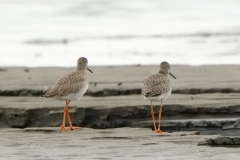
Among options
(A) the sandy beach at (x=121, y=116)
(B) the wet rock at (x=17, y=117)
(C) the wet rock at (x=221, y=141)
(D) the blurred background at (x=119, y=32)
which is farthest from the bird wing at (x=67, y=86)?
(D) the blurred background at (x=119, y=32)

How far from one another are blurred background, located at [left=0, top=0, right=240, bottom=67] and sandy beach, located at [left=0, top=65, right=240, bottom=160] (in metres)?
2.31

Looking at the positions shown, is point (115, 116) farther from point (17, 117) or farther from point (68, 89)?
point (17, 117)

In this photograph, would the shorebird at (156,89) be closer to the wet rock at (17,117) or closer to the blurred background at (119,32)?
the wet rock at (17,117)

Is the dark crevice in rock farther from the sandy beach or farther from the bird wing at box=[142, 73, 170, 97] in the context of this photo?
the bird wing at box=[142, 73, 170, 97]

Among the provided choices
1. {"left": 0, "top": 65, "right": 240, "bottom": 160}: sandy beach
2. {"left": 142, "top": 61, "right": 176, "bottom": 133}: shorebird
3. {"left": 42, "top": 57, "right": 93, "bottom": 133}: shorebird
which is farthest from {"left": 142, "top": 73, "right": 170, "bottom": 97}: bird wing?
{"left": 42, "top": 57, "right": 93, "bottom": 133}: shorebird

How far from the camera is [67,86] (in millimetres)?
8570

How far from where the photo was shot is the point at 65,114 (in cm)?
868

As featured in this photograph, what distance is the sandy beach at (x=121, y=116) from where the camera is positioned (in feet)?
21.7

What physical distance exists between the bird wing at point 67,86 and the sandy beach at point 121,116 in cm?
41

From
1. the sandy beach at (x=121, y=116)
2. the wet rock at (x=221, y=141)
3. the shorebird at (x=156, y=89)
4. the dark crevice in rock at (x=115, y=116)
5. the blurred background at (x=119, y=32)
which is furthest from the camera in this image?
the blurred background at (x=119, y=32)

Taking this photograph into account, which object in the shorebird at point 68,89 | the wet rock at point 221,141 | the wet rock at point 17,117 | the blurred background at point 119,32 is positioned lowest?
the wet rock at point 221,141

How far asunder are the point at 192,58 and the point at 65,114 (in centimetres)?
610

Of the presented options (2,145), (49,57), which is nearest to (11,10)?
(49,57)

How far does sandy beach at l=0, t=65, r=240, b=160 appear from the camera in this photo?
6602 mm
